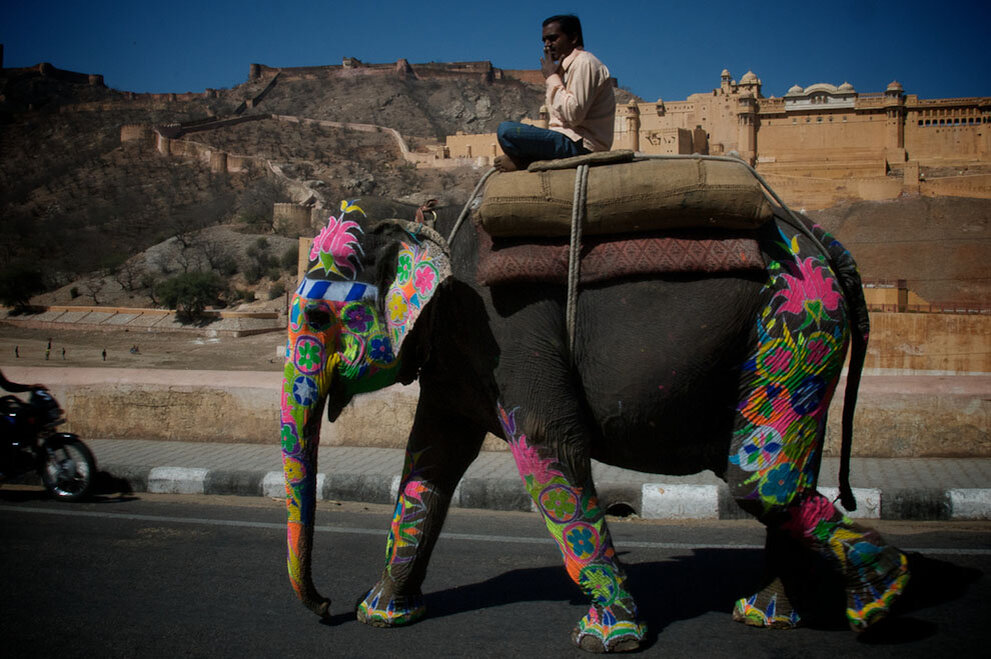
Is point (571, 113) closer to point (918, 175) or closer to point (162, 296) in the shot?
point (162, 296)

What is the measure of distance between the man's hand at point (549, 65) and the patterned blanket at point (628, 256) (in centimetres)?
87

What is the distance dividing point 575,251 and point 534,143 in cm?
62

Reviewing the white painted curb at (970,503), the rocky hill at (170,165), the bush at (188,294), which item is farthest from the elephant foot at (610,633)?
the rocky hill at (170,165)

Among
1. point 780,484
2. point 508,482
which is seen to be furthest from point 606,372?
point 508,482

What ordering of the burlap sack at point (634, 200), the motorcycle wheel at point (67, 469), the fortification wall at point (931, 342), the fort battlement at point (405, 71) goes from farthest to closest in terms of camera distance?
the fort battlement at point (405, 71) → the fortification wall at point (931, 342) → the motorcycle wheel at point (67, 469) → the burlap sack at point (634, 200)

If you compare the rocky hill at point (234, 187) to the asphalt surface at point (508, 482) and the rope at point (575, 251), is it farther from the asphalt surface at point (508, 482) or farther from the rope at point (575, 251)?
the asphalt surface at point (508, 482)

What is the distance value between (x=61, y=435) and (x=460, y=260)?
5.03 metres

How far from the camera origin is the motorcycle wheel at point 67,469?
7137 millimetres

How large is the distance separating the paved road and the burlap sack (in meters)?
1.70

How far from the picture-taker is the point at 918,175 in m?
56.4

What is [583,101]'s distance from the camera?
12.3 ft

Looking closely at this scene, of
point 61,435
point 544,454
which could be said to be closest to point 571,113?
point 544,454

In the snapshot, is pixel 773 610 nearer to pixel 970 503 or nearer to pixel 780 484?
pixel 780 484

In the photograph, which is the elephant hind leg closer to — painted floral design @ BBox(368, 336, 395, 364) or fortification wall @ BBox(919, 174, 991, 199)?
painted floral design @ BBox(368, 336, 395, 364)
